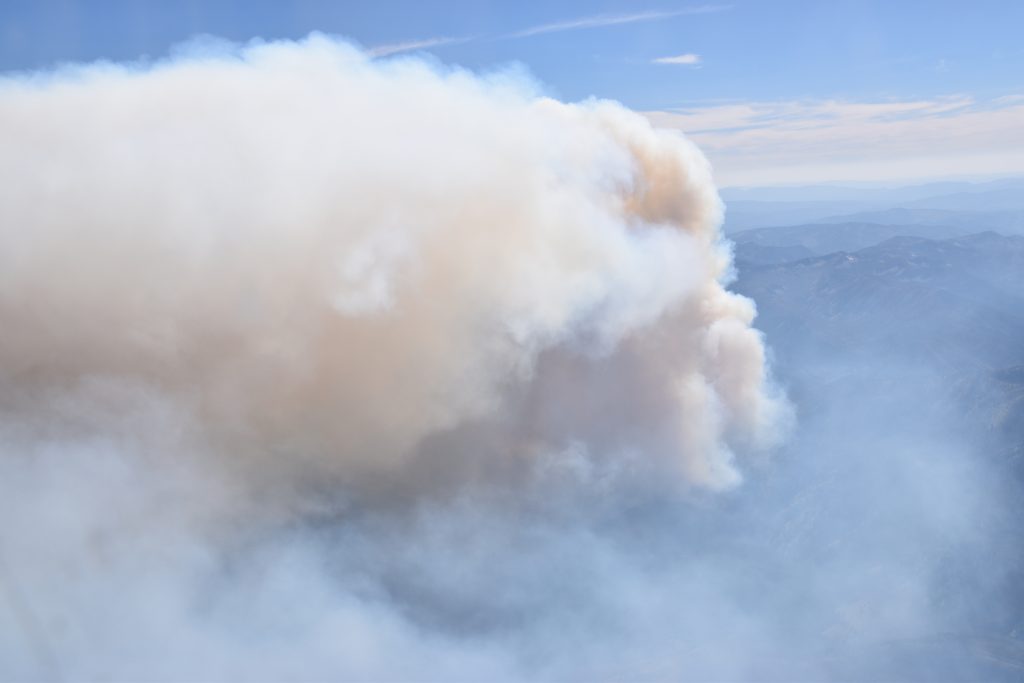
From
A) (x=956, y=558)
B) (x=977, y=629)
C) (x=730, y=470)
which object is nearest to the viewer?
(x=977, y=629)

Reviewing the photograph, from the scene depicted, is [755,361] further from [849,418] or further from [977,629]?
[849,418]

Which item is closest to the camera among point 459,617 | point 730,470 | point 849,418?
point 459,617

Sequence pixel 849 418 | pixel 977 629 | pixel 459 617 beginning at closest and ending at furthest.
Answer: pixel 459 617 → pixel 977 629 → pixel 849 418

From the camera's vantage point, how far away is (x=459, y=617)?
113625 mm

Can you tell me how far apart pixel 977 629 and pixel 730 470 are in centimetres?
4361

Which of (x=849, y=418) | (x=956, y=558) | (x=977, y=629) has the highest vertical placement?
(x=849, y=418)

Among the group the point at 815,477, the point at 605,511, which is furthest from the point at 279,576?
the point at 815,477

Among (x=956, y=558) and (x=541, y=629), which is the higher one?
(x=956, y=558)

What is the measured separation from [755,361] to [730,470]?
84.5 ft

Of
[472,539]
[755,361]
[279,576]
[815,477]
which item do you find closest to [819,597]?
[815,477]

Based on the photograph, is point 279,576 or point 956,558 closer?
point 279,576

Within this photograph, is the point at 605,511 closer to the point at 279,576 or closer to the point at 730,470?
the point at 730,470

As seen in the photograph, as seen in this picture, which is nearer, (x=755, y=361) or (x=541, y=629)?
(x=541, y=629)

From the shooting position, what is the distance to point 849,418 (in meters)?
177
